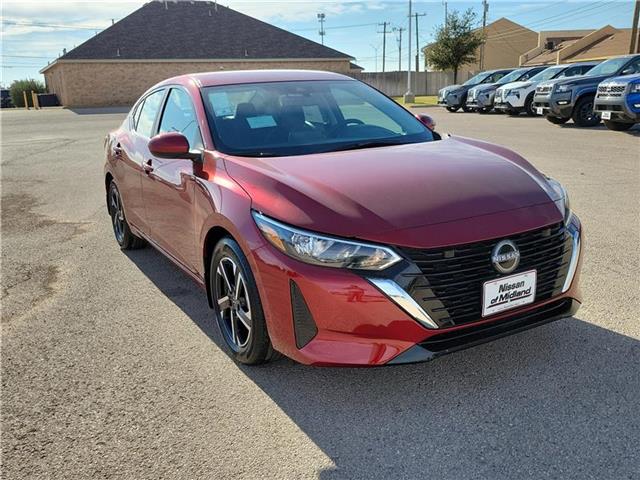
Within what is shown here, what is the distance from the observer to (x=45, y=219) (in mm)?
7676

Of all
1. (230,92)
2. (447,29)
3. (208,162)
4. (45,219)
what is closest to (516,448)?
(208,162)

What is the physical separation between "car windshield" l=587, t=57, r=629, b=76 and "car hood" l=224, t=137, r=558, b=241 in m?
13.4

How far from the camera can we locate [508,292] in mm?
2871

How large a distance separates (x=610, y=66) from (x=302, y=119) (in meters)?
14.0

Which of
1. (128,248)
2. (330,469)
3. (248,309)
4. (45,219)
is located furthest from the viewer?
(45,219)

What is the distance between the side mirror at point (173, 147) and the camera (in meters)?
3.68

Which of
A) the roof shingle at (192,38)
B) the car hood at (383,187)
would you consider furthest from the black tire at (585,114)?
the roof shingle at (192,38)

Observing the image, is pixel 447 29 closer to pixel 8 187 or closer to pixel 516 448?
pixel 8 187

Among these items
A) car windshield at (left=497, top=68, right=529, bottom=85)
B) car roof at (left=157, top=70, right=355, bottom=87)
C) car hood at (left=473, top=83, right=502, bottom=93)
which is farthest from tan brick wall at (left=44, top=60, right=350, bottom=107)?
car roof at (left=157, top=70, right=355, bottom=87)

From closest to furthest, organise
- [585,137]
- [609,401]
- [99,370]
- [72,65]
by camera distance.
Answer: [609,401]
[99,370]
[585,137]
[72,65]

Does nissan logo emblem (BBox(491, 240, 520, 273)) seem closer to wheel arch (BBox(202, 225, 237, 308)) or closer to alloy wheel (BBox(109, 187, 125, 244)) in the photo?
wheel arch (BBox(202, 225, 237, 308))

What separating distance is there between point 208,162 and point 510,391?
7.18 ft

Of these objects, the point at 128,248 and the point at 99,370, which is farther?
the point at 128,248

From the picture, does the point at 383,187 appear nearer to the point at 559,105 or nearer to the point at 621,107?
the point at 621,107
